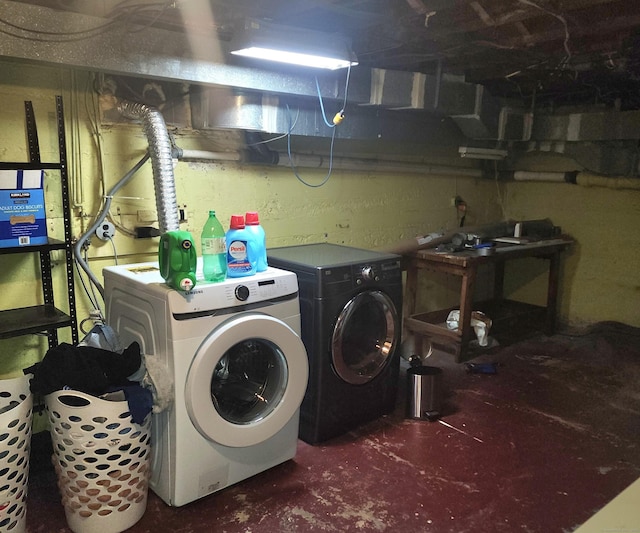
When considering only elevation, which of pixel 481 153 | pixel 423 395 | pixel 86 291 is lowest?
pixel 423 395

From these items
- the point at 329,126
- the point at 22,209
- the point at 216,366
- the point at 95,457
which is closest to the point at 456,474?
the point at 216,366

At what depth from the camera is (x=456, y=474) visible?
2.38 metres

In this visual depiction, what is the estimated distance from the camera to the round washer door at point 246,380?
6.62 ft

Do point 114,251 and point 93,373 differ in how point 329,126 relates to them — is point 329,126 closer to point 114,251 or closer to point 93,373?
point 114,251

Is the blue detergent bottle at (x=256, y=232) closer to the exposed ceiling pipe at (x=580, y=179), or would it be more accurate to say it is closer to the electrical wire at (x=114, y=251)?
the electrical wire at (x=114, y=251)

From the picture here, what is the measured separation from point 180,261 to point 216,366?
49 cm

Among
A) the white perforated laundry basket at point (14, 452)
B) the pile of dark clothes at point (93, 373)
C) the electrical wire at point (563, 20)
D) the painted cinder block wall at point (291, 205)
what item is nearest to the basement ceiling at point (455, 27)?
the electrical wire at point (563, 20)

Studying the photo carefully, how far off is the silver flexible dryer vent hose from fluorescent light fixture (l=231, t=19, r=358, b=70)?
0.49 meters

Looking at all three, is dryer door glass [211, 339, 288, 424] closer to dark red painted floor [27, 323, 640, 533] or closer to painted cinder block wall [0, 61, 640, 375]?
dark red painted floor [27, 323, 640, 533]

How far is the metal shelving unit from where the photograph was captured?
217cm

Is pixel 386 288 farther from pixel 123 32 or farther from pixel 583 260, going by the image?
pixel 583 260

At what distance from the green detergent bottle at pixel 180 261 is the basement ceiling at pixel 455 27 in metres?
0.92

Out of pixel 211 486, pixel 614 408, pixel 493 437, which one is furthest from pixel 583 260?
pixel 211 486

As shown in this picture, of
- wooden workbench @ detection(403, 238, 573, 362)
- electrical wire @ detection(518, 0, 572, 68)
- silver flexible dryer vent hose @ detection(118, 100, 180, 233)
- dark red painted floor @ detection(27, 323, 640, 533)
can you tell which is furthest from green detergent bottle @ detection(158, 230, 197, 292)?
wooden workbench @ detection(403, 238, 573, 362)
